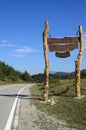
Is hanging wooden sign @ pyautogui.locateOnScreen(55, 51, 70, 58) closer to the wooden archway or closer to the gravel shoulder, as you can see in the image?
the wooden archway

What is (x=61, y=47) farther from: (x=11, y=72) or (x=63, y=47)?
(x=11, y=72)

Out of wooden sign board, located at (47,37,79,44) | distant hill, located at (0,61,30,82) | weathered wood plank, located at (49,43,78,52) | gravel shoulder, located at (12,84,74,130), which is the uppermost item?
distant hill, located at (0,61,30,82)

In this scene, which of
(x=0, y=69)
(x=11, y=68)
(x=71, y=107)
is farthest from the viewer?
(x=11, y=68)

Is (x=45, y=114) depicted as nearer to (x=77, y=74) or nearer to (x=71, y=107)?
(x=71, y=107)

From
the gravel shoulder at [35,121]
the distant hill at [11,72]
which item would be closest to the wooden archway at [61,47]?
the gravel shoulder at [35,121]

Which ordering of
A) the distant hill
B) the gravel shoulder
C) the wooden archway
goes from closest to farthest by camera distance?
the gravel shoulder < the wooden archway < the distant hill

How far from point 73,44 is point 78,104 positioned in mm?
4604

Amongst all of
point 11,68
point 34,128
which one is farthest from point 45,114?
point 11,68

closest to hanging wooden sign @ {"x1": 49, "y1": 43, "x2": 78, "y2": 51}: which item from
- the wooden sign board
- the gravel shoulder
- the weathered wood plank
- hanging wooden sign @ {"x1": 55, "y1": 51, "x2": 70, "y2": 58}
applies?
the weathered wood plank

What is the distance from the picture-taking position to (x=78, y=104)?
1883cm

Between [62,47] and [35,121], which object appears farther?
[62,47]

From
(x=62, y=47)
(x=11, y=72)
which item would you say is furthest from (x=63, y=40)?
(x=11, y=72)

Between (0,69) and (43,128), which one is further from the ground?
(0,69)

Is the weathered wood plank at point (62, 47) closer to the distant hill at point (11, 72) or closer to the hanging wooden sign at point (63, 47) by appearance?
the hanging wooden sign at point (63, 47)
